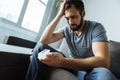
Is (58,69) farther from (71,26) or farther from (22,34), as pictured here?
(22,34)

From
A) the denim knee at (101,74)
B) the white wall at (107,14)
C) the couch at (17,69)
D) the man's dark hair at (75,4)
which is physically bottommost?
the couch at (17,69)

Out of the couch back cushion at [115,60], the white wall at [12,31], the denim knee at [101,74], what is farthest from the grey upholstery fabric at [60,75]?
the white wall at [12,31]

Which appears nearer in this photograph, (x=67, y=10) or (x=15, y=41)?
(x=67, y=10)

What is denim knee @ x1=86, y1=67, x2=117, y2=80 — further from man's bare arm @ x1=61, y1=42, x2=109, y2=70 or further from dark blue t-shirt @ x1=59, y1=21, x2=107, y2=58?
dark blue t-shirt @ x1=59, y1=21, x2=107, y2=58

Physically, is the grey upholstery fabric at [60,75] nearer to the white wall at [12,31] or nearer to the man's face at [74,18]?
the man's face at [74,18]

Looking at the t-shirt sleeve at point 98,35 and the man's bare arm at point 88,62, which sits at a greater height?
the t-shirt sleeve at point 98,35

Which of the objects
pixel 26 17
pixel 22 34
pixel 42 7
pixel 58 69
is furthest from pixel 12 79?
pixel 42 7

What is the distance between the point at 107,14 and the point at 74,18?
1.45 m

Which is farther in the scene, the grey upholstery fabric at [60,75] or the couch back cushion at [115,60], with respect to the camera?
the couch back cushion at [115,60]

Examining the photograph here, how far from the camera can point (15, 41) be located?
1769 mm

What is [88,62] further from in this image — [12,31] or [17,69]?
[12,31]

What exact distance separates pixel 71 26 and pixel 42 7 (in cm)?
159

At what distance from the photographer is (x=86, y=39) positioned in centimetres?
137

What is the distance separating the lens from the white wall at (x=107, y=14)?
2.62 m
